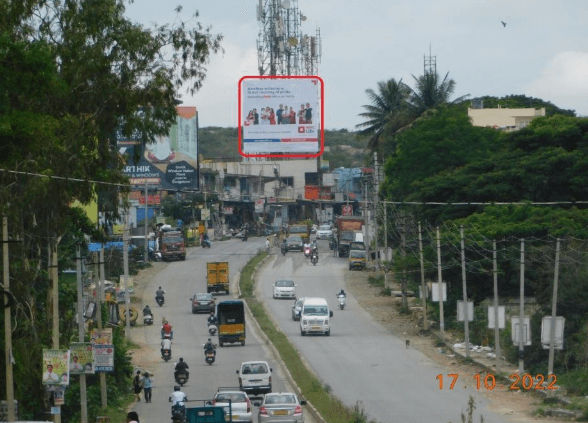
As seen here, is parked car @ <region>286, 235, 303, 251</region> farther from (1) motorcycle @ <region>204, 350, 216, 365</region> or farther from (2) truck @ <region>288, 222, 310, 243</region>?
(1) motorcycle @ <region>204, 350, 216, 365</region>

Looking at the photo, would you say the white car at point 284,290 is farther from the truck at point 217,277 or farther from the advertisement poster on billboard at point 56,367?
the advertisement poster on billboard at point 56,367

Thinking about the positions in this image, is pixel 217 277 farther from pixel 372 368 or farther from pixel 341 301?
pixel 372 368

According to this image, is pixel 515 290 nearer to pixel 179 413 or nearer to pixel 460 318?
pixel 460 318

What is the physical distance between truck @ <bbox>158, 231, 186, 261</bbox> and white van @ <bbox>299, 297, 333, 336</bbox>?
36.2 meters

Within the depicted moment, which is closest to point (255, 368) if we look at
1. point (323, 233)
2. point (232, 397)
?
point (232, 397)

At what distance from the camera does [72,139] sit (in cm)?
3338

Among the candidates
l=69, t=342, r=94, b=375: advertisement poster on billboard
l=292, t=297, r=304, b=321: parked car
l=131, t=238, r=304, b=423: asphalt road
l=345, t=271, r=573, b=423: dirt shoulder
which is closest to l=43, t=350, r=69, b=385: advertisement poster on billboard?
l=69, t=342, r=94, b=375: advertisement poster on billboard

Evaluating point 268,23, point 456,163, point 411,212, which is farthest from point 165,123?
point 268,23

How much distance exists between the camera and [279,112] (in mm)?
62594

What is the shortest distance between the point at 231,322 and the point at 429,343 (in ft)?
32.1

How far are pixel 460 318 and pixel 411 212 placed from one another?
2179 cm
